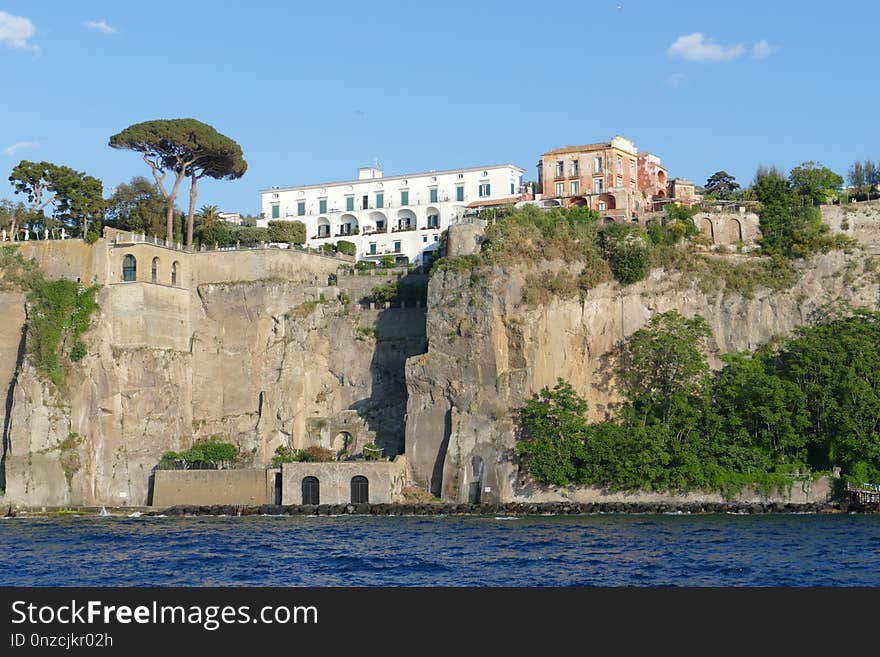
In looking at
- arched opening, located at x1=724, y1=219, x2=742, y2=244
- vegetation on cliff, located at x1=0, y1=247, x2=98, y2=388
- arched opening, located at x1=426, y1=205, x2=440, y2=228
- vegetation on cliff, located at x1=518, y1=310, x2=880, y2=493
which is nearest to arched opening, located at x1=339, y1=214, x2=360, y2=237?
arched opening, located at x1=426, y1=205, x2=440, y2=228

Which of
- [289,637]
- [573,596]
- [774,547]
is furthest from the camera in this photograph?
[774,547]

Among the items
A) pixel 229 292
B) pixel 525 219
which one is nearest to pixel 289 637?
pixel 525 219

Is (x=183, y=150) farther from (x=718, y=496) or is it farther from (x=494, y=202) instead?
(x=718, y=496)

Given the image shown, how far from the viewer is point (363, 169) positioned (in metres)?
87.3

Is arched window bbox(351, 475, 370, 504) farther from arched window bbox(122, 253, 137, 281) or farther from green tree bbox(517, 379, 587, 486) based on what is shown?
arched window bbox(122, 253, 137, 281)

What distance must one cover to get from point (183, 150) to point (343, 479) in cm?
2227

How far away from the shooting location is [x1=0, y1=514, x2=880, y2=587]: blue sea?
123 ft

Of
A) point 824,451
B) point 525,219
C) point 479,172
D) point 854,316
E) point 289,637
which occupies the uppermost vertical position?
point 479,172

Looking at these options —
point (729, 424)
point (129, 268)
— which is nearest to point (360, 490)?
point (729, 424)

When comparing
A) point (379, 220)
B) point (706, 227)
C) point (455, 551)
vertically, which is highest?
point (379, 220)

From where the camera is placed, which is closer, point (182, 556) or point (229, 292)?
point (182, 556)

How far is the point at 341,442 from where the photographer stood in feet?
227

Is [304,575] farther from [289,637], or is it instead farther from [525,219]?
[525,219]

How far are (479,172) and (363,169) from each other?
865 centimetres
